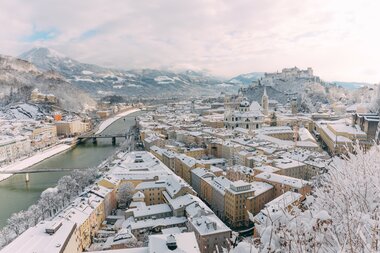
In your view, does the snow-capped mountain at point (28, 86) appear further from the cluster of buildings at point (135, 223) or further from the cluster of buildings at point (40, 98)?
the cluster of buildings at point (135, 223)

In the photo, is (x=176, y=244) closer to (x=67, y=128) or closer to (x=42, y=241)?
(x=42, y=241)

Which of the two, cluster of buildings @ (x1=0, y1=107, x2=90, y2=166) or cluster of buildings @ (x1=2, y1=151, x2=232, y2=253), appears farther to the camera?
cluster of buildings @ (x1=0, y1=107, x2=90, y2=166)

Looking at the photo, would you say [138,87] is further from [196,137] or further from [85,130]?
[196,137]

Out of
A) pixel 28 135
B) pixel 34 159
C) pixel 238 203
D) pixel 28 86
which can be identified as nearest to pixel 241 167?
pixel 238 203

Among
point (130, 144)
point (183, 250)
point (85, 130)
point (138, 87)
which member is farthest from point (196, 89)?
point (183, 250)

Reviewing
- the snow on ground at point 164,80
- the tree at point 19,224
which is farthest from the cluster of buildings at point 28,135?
the snow on ground at point 164,80

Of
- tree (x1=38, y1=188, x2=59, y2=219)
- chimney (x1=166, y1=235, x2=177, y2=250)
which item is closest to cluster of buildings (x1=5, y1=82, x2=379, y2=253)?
chimney (x1=166, y1=235, x2=177, y2=250)

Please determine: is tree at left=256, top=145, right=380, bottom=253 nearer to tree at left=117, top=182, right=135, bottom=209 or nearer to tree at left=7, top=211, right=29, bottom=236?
tree at left=7, top=211, right=29, bottom=236
